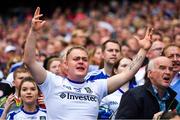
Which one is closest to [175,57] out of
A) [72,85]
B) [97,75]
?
[97,75]

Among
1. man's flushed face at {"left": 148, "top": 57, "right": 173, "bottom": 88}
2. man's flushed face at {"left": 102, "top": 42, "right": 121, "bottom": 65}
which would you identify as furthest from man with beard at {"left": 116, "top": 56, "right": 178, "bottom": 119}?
man's flushed face at {"left": 102, "top": 42, "right": 121, "bottom": 65}

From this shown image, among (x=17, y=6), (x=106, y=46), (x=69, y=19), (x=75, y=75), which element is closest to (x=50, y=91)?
(x=75, y=75)

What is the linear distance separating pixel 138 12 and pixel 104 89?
12.5 meters

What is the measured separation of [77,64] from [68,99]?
0.43 meters

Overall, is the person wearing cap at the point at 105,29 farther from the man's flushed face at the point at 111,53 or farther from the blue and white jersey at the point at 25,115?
the blue and white jersey at the point at 25,115

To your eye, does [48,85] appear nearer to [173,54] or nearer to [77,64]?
[77,64]

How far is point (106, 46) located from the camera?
1091 centimetres

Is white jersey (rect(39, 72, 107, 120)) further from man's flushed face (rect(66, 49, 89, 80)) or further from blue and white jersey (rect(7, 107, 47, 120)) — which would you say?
blue and white jersey (rect(7, 107, 47, 120))

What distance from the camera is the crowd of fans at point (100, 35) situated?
1123 centimetres

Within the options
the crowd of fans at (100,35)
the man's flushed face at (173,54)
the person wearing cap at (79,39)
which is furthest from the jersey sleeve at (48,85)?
the person wearing cap at (79,39)

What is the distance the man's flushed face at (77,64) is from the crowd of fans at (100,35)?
30 centimetres

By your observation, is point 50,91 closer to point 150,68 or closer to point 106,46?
point 150,68

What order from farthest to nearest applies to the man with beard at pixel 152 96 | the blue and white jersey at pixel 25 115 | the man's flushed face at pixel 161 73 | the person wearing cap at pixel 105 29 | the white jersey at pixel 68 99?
Answer: the person wearing cap at pixel 105 29 < the blue and white jersey at pixel 25 115 < the man's flushed face at pixel 161 73 < the white jersey at pixel 68 99 < the man with beard at pixel 152 96

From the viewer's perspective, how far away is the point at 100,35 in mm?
17375
